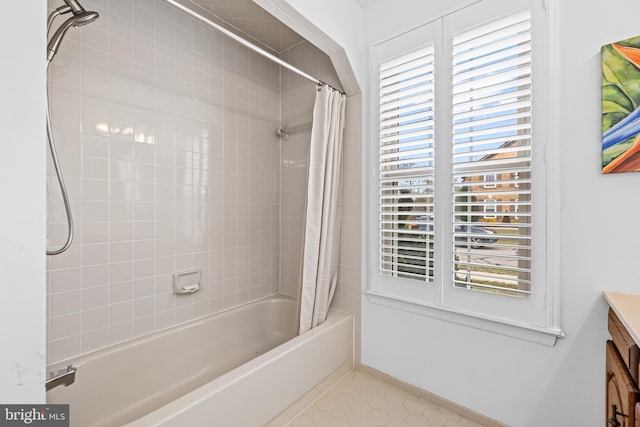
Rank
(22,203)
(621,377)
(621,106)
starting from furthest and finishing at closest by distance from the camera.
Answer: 1. (621,106)
2. (621,377)
3. (22,203)

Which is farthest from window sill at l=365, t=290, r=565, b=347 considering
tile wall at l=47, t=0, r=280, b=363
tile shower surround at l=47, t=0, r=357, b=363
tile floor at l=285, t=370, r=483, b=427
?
tile wall at l=47, t=0, r=280, b=363

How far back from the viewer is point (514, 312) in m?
1.40

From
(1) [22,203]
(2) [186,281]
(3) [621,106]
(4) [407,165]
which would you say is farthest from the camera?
(2) [186,281]

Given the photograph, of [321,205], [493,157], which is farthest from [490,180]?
[321,205]

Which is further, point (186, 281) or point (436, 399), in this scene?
point (186, 281)

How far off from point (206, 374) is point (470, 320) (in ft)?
5.48

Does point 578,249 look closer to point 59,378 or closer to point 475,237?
point 475,237

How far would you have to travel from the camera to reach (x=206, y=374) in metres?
1.88

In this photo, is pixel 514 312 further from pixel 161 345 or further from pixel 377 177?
pixel 161 345

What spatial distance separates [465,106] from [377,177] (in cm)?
63

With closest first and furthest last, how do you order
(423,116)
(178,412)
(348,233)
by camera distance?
(178,412) → (423,116) → (348,233)

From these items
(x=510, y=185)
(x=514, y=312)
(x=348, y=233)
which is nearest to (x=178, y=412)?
(x=348, y=233)

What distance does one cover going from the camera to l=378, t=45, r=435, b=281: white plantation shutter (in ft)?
5.43

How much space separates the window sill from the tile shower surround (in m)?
0.91
